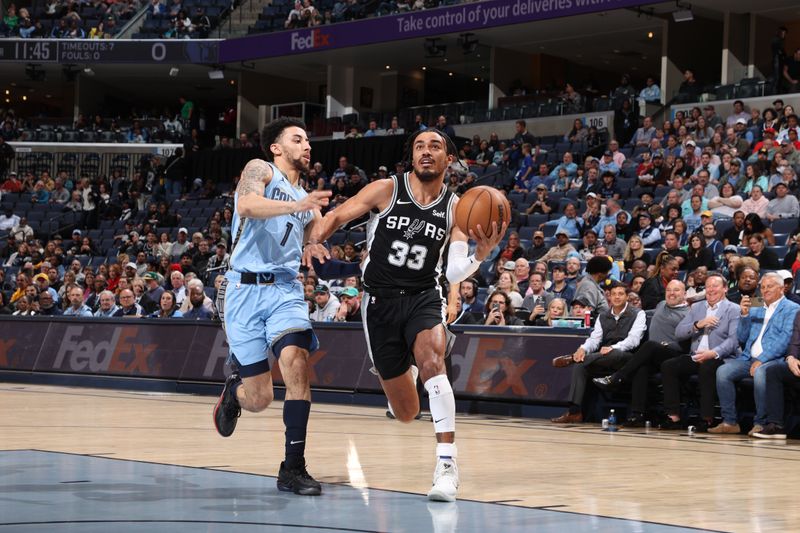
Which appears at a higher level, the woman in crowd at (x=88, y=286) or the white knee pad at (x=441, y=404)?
the woman in crowd at (x=88, y=286)

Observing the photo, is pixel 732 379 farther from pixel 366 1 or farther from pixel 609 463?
pixel 366 1

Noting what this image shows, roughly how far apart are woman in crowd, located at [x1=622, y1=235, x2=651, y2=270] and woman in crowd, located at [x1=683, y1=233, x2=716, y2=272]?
29.8 inches

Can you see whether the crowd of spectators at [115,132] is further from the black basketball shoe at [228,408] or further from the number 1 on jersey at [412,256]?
the number 1 on jersey at [412,256]

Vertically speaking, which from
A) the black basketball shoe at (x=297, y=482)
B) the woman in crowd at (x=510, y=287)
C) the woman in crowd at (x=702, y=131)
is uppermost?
the woman in crowd at (x=702, y=131)

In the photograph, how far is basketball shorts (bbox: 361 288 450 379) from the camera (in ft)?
22.5

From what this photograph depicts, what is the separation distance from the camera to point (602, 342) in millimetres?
12406

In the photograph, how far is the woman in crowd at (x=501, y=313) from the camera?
13.8m

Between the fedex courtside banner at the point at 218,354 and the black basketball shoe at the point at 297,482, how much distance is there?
6468 millimetres

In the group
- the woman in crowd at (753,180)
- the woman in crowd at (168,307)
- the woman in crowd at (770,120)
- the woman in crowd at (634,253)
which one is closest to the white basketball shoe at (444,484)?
the woman in crowd at (634,253)

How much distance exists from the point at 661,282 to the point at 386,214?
27.5 ft

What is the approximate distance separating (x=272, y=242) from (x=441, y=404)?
1.42m

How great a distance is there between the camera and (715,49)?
30969 millimetres

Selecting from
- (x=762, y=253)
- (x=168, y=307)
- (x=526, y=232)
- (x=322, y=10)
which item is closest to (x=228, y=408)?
(x=168, y=307)

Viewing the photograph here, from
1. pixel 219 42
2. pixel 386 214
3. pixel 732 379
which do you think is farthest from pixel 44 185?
pixel 386 214
